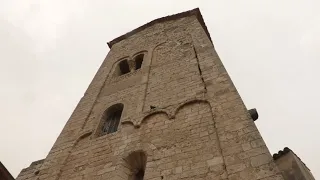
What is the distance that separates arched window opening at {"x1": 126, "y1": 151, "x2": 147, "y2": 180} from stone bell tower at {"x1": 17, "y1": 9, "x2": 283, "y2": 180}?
0.02 metres

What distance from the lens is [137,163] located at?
21.1 feet

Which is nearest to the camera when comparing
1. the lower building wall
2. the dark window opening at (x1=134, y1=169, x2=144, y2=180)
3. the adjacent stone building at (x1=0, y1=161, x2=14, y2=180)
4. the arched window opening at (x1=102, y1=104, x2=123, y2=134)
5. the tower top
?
the lower building wall

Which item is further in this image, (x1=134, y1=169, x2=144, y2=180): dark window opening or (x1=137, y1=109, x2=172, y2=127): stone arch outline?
(x1=137, y1=109, x2=172, y2=127): stone arch outline

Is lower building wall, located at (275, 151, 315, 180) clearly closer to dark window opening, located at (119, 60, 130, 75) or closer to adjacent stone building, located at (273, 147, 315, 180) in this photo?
adjacent stone building, located at (273, 147, 315, 180)

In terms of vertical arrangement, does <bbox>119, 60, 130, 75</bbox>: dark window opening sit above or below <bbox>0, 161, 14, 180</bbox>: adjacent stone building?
above

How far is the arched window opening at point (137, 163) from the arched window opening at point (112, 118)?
1.82m

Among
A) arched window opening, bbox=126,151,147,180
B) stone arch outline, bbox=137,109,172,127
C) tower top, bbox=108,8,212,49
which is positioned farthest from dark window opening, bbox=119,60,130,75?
arched window opening, bbox=126,151,147,180

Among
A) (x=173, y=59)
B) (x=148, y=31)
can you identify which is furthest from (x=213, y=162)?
(x=148, y=31)

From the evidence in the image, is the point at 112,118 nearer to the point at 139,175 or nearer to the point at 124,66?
the point at 139,175

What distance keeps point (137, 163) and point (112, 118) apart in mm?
2620

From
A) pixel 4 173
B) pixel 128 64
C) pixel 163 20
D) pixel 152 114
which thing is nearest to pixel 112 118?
pixel 152 114

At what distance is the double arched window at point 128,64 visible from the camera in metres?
12.0

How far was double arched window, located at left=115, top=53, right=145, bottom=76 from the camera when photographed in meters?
12.0

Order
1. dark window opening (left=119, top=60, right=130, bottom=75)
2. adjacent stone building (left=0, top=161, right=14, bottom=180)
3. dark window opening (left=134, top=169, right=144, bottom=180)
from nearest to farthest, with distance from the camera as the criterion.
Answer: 1. dark window opening (left=134, top=169, right=144, bottom=180)
2. adjacent stone building (left=0, top=161, right=14, bottom=180)
3. dark window opening (left=119, top=60, right=130, bottom=75)
